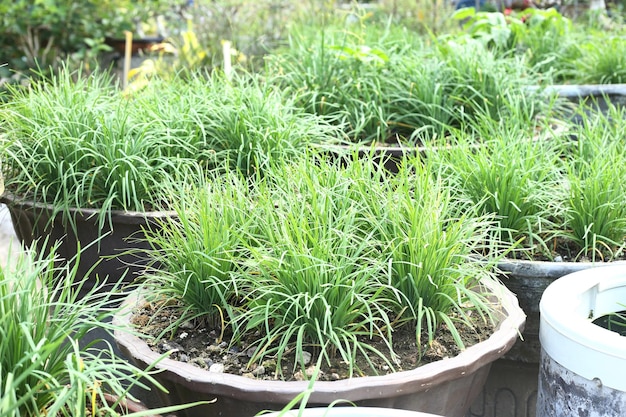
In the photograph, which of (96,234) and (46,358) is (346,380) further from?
(96,234)

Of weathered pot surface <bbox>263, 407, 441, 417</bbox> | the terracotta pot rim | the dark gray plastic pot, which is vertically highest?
weathered pot surface <bbox>263, 407, 441, 417</bbox>

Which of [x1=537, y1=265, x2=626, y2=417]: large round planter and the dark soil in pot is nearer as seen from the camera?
[x1=537, y1=265, x2=626, y2=417]: large round planter

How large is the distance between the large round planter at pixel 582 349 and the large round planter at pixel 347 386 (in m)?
0.13

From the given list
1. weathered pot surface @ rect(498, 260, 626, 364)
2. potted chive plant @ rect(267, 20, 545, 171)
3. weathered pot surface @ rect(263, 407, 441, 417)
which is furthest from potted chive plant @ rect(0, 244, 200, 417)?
potted chive plant @ rect(267, 20, 545, 171)

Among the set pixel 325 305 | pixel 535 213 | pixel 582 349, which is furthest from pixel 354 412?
pixel 535 213

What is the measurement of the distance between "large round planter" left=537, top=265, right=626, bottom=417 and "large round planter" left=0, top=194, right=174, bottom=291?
3.81 feet

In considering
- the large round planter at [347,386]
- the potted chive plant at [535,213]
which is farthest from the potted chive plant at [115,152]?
the potted chive plant at [535,213]

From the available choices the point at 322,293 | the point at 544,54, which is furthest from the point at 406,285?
the point at 544,54

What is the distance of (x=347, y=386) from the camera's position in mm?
1528

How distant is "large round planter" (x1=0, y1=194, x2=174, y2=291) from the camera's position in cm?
229

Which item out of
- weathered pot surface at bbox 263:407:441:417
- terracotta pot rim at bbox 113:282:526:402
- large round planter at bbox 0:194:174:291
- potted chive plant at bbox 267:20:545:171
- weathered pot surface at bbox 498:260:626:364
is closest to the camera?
weathered pot surface at bbox 263:407:441:417

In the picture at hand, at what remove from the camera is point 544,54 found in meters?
→ 4.39

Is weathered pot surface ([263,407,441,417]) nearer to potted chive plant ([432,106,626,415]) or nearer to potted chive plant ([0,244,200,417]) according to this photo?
potted chive plant ([0,244,200,417])

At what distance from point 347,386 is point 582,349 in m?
0.50
